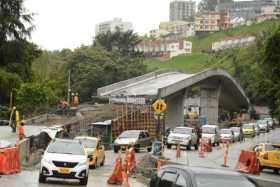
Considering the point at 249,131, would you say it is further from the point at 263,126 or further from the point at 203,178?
the point at 203,178

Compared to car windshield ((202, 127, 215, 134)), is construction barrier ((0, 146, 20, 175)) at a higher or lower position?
lower

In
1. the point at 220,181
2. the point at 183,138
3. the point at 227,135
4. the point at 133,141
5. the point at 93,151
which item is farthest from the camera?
the point at 227,135

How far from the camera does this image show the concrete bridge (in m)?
86.3

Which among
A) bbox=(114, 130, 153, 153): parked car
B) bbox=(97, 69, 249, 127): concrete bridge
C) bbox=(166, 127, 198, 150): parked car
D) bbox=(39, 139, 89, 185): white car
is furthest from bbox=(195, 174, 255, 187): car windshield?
bbox=(97, 69, 249, 127): concrete bridge

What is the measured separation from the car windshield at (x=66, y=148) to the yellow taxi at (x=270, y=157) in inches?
490

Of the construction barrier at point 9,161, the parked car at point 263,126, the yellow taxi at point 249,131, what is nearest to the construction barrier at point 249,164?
the construction barrier at point 9,161

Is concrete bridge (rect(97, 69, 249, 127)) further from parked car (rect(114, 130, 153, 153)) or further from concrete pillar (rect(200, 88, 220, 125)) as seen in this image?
parked car (rect(114, 130, 153, 153))

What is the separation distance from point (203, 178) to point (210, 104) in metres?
95.7

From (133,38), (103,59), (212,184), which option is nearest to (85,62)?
(103,59)

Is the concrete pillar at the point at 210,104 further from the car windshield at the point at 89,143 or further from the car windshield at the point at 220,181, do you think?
the car windshield at the point at 220,181

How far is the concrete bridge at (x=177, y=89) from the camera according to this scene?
8631 centimetres

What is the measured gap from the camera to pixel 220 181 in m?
12.6

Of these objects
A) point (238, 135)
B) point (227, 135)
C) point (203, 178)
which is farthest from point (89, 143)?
point (238, 135)

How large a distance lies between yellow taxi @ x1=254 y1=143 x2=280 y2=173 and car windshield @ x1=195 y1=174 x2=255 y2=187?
74.5ft
